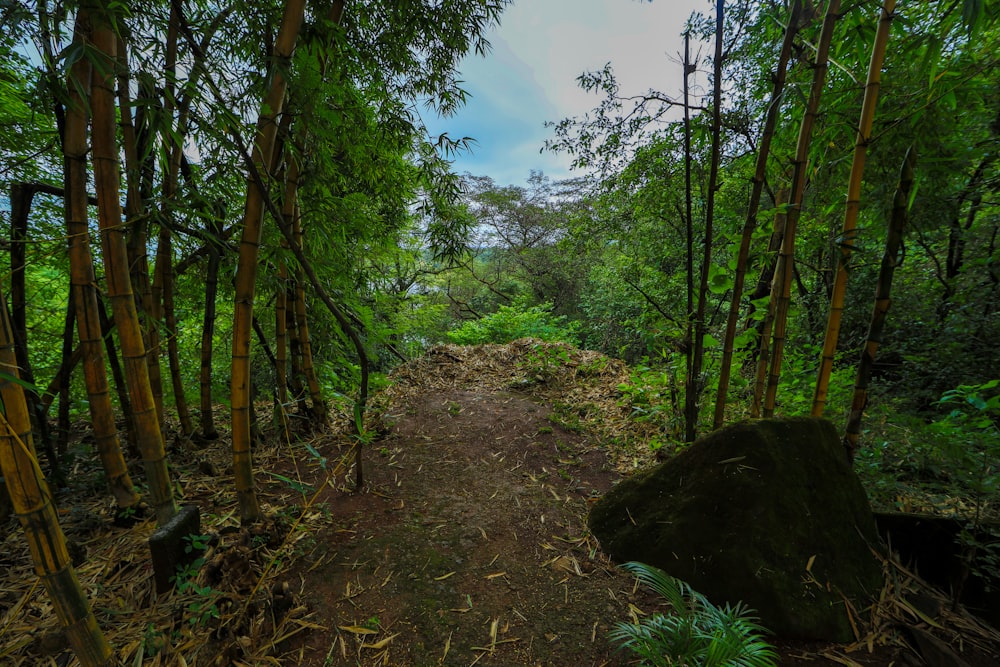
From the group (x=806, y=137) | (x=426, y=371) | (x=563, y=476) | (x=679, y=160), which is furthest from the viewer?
(x=426, y=371)

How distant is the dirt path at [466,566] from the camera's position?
58.2 inches

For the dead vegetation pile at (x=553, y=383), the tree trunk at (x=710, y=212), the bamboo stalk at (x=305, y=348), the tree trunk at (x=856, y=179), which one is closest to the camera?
the tree trunk at (x=856, y=179)

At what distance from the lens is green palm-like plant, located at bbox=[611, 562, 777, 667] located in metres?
1.20

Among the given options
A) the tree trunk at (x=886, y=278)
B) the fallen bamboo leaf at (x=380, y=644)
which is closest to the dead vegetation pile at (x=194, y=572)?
the fallen bamboo leaf at (x=380, y=644)

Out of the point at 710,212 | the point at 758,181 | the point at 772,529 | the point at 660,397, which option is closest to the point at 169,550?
the point at 772,529

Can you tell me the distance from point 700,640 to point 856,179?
1894 mm

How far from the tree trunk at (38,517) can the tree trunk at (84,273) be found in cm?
47

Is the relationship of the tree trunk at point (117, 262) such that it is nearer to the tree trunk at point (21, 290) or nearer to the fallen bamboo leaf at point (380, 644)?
the tree trunk at point (21, 290)

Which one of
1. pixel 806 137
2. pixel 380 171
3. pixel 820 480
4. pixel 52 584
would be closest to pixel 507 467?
pixel 820 480

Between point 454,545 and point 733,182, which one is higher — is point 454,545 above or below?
below

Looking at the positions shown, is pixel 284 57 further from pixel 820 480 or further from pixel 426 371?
pixel 426 371

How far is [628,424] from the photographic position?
3.50 metres

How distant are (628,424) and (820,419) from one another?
Result: 1751mm

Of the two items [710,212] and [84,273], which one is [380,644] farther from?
[710,212]
